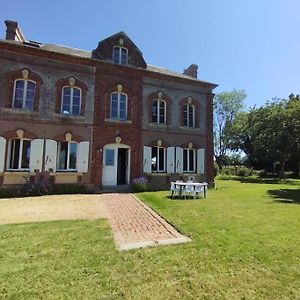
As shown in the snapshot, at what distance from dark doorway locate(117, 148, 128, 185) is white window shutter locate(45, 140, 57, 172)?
4.08m

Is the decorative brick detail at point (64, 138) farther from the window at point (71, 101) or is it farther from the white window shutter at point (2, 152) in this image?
the white window shutter at point (2, 152)

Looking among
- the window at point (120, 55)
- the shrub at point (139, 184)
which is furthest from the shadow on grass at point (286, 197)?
the window at point (120, 55)

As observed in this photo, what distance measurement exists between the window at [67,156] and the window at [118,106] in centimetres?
307

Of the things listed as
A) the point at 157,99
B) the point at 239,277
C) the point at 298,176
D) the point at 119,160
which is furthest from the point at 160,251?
the point at 298,176

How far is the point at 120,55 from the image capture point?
16.6 metres

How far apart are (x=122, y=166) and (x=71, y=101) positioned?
5103mm

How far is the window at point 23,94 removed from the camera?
14.0 metres

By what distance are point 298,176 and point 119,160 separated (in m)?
32.2

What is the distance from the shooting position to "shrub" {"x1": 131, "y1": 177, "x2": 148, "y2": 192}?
50.2ft

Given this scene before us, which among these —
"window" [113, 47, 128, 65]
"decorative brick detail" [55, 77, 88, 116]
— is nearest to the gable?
"window" [113, 47, 128, 65]

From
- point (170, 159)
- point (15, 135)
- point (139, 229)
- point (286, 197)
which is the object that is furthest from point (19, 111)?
point (286, 197)

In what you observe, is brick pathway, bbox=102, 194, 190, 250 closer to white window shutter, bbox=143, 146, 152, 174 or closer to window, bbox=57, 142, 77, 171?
window, bbox=57, 142, 77, 171

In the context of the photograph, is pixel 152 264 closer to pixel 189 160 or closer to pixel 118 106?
pixel 118 106

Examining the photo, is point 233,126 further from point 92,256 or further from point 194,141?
point 92,256
